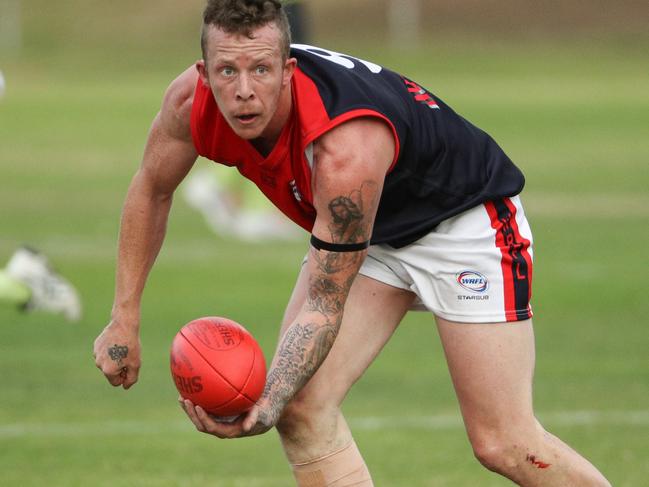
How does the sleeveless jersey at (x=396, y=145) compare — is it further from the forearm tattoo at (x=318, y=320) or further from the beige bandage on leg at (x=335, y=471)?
the beige bandage on leg at (x=335, y=471)

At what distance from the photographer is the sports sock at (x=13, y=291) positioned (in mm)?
10305

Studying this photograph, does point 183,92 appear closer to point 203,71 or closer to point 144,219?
point 203,71

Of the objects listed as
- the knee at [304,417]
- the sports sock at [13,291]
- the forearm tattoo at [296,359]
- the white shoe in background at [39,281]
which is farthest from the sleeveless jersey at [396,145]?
the white shoe in background at [39,281]

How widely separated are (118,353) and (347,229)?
1241 mm

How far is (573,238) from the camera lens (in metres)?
16.8

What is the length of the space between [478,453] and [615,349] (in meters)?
5.50

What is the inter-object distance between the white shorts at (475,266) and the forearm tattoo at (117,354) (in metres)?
1.21

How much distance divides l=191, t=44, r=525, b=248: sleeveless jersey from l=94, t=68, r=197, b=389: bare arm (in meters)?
0.18

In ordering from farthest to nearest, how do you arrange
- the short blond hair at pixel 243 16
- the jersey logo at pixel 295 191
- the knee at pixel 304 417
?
the knee at pixel 304 417 < the jersey logo at pixel 295 191 < the short blond hair at pixel 243 16

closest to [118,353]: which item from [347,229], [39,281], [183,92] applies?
[183,92]

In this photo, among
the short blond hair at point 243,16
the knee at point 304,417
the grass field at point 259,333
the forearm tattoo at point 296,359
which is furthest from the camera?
the grass field at point 259,333

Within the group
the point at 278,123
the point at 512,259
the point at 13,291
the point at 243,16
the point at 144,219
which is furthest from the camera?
the point at 13,291

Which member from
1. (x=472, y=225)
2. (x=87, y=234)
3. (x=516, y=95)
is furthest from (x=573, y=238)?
(x=516, y=95)

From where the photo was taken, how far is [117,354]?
5.70 metres
